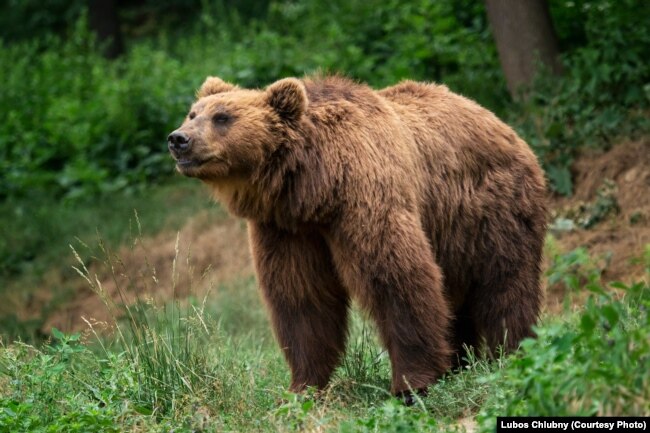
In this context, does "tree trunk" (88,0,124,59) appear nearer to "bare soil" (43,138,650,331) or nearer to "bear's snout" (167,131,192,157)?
"bare soil" (43,138,650,331)

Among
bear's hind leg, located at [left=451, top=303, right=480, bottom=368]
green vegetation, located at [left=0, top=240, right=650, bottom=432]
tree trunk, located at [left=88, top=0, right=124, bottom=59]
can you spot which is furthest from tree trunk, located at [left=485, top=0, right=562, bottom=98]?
tree trunk, located at [left=88, top=0, right=124, bottom=59]

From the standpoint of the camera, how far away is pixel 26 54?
19.8m

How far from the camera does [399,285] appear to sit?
6.30 metres

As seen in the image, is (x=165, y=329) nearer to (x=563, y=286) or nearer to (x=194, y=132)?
Answer: (x=194, y=132)

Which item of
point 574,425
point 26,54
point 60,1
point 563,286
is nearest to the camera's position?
point 574,425

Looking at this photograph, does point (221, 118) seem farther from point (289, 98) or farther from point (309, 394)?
point (309, 394)

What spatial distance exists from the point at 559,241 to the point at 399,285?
189 inches

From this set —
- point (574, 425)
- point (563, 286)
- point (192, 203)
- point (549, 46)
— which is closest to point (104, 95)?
point (192, 203)

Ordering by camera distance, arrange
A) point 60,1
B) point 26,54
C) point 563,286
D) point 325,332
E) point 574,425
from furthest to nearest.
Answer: point 60,1
point 26,54
point 563,286
point 325,332
point 574,425

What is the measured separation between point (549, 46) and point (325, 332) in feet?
20.9

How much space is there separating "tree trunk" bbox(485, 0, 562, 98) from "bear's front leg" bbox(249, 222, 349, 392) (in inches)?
227

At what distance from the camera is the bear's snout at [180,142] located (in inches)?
251

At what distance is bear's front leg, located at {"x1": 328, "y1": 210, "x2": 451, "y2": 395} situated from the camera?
629cm

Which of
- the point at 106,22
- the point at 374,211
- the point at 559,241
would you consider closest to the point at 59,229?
the point at 559,241
